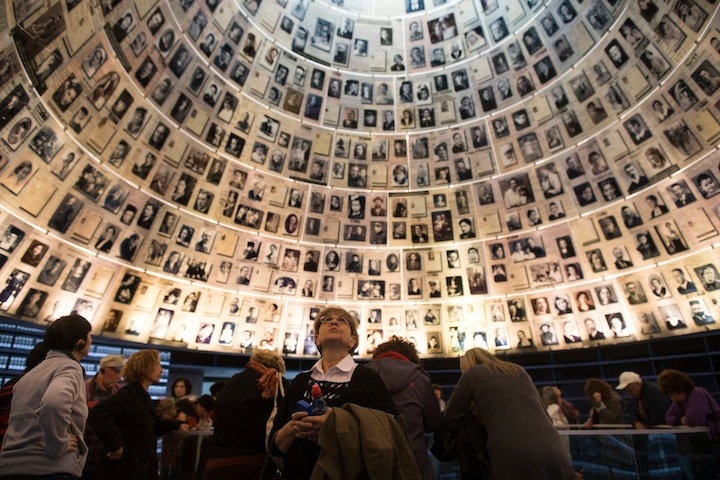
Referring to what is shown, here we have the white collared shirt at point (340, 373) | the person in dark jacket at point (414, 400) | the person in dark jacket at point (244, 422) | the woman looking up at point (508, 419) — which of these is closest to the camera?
the white collared shirt at point (340, 373)

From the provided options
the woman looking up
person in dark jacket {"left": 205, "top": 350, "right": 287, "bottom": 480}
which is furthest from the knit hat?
the woman looking up

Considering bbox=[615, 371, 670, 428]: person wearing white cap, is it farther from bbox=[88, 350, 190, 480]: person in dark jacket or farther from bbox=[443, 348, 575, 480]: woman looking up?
bbox=[88, 350, 190, 480]: person in dark jacket

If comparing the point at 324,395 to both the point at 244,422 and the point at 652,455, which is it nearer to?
the point at 244,422

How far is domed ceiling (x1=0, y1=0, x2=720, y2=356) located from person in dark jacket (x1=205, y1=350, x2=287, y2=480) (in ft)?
24.1

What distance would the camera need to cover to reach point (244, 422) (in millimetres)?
4012

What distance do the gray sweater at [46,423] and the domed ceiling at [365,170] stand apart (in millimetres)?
6812

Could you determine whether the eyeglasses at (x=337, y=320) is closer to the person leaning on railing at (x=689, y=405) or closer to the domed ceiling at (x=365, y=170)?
the person leaning on railing at (x=689, y=405)

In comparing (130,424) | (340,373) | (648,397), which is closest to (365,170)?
(648,397)

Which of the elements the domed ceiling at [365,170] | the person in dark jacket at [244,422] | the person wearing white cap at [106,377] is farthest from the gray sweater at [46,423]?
the domed ceiling at [365,170]

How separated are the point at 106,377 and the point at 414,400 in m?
3.98

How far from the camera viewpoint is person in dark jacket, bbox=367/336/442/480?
12.3ft

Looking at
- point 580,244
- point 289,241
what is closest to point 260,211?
point 289,241

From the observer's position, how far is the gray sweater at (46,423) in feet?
10.2

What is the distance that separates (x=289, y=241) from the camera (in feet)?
51.1
